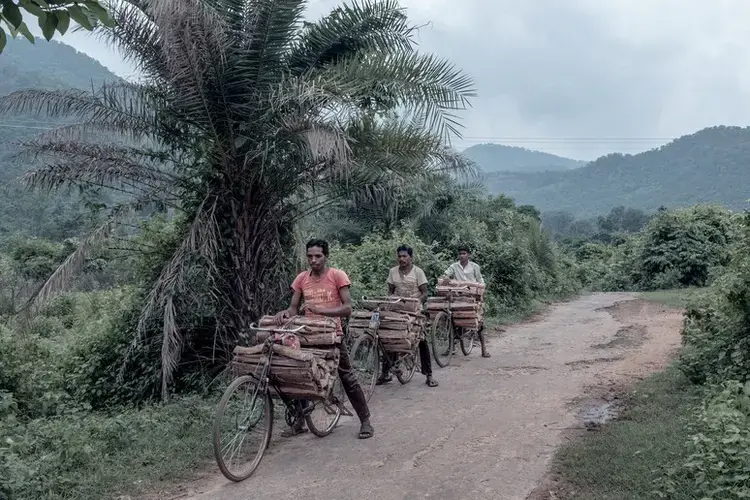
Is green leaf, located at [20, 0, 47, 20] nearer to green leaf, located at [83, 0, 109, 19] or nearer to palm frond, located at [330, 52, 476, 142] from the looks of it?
green leaf, located at [83, 0, 109, 19]

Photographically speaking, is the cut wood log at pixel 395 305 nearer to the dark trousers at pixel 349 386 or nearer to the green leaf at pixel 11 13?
the dark trousers at pixel 349 386

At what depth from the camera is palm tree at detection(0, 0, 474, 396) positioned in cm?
773

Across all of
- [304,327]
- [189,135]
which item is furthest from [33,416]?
[304,327]

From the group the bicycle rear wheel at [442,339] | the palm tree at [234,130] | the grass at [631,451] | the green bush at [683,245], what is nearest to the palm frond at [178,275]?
the palm tree at [234,130]

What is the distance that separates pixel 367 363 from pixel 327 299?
185cm

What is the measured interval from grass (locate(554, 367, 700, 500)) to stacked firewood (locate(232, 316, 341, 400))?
6.90ft

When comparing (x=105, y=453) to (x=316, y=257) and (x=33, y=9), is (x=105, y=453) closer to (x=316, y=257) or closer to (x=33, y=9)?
(x=316, y=257)

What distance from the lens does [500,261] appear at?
1797 cm

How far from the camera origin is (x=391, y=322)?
25.4 ft

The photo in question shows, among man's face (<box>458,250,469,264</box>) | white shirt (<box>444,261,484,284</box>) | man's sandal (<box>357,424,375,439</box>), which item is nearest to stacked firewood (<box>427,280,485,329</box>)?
white shirt (<box>444,261,484,284</box>)

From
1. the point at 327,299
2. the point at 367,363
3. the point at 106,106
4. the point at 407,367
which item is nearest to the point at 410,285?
the point at 407,367

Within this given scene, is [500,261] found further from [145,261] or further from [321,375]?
[321,375]

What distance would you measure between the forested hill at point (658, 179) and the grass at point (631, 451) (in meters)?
77.9

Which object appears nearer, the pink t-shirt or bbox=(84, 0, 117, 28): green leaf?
bbox=(84, 0, 117, 28): green leaf
